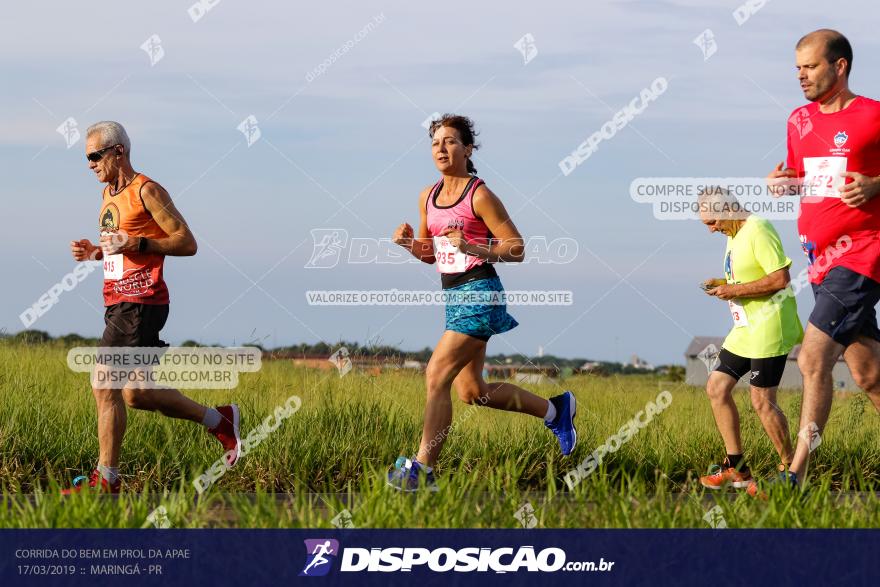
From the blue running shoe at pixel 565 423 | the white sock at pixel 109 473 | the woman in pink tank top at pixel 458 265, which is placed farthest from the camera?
the blue running shoe at pixel 565 423

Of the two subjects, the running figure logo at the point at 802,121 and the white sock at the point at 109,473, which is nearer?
the running figure logo at the point at 802,121

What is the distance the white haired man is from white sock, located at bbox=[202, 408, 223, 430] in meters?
0.23

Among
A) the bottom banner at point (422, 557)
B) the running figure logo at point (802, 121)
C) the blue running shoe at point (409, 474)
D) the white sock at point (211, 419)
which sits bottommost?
the bottom banner at point (422, 557)

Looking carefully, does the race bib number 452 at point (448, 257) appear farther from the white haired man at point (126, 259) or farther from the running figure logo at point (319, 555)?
the running figure logo at point (319, 555)

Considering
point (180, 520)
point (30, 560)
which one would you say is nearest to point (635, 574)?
point (180, 520)

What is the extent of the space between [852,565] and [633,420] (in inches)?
128

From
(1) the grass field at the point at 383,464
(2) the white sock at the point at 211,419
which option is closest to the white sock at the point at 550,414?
(1) the grass field at the point at 383,464

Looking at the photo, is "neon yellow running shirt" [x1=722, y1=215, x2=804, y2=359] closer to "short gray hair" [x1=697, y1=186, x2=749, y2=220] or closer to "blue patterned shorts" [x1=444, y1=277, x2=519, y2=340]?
"short gray hair" [x1=697, y1=186, x2=749, y2=220]

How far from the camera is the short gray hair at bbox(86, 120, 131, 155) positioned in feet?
22.6

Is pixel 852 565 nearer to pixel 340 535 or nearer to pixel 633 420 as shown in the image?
pixel 340 535

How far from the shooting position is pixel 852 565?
475cm

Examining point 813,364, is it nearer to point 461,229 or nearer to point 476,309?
point 476,309

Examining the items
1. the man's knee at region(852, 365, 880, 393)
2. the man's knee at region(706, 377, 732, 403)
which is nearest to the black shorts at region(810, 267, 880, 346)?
the man's knee at region(852, 365, 880, 393)

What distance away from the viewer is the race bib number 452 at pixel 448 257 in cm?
654
